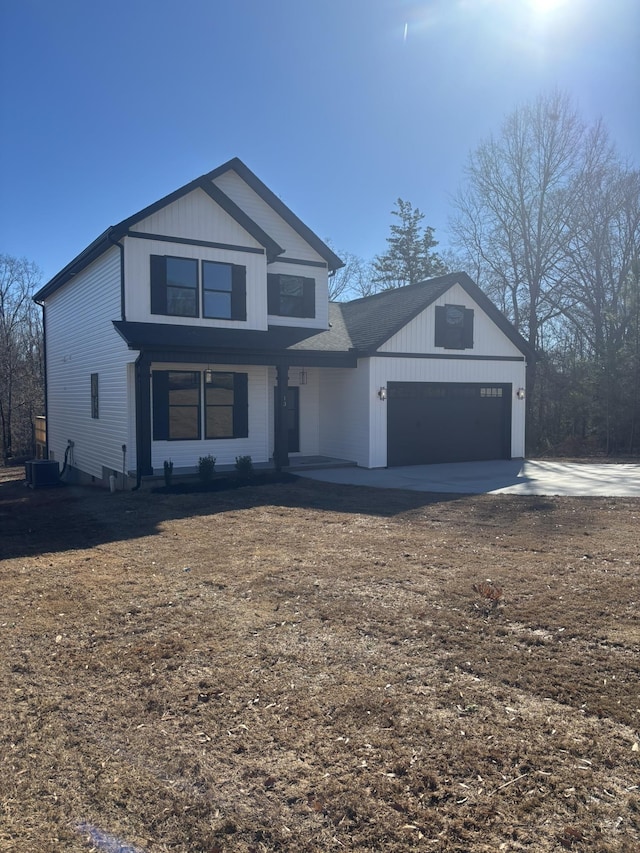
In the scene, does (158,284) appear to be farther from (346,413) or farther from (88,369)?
(346,413)

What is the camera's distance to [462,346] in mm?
18156

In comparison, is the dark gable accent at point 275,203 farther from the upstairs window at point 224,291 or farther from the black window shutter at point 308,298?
the upstairs window at point 224,291

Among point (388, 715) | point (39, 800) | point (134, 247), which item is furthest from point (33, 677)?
point (134, 247)

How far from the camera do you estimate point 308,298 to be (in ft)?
57.6

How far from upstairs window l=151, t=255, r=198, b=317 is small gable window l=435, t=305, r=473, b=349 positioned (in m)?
7.12

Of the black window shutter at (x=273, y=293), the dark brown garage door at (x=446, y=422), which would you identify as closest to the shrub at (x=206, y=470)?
the black window shutter at (x=273, y=293)

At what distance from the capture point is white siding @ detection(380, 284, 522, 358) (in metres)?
17.1

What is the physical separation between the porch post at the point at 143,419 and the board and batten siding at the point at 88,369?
457mm

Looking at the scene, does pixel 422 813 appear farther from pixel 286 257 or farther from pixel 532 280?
pixel 532 280

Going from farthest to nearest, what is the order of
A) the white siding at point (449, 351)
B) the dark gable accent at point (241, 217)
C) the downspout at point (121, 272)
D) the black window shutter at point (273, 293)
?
the white siding at point (449, 351) → the black window shutter at point (273, 293) → the dark gable accent at point (241, 217) → the downspout at point (121, 272)

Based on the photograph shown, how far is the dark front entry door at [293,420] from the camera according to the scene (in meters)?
18.3

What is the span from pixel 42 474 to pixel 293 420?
7153 millimetres

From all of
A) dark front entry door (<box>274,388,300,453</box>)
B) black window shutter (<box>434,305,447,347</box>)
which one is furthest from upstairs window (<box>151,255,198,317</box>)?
black window shutter (<box>434,305,447,347</box>)

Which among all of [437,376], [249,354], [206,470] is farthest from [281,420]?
[437,376]
